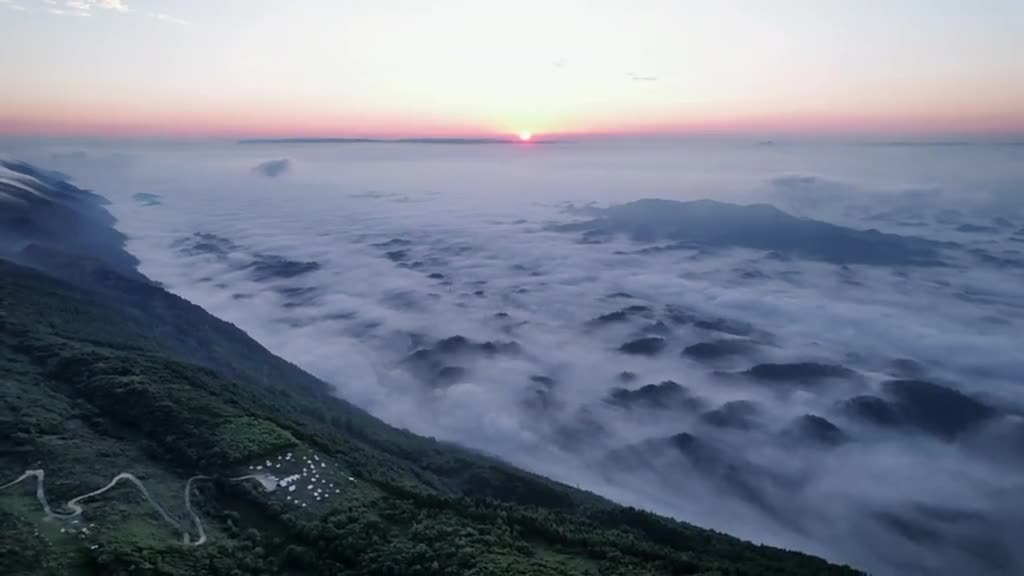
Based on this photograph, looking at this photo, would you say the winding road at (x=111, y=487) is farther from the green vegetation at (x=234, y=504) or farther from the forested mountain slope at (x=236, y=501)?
the green vegetation at (x=234, y=504)

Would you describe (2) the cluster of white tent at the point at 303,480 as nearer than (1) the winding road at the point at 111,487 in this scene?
No

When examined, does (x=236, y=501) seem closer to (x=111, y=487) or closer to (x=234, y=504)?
(x=234, y=504)

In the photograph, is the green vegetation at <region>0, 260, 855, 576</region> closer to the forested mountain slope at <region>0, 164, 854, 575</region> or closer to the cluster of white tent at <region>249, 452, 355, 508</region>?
the forested mountain slope at <region>0, 164, 854, 575</region>

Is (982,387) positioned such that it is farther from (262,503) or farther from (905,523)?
(262,503)

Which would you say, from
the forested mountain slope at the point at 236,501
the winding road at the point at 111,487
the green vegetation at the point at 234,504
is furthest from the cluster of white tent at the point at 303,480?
the winding road at the point at 111,487

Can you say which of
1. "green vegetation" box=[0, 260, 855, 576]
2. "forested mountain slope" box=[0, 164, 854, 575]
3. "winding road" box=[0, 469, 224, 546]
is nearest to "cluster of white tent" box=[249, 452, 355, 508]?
"forested mountain slope" box=[0, 164, 854, 575]

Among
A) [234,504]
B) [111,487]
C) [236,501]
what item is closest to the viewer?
Result: [111,487]

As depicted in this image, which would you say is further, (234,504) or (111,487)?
(234,504)

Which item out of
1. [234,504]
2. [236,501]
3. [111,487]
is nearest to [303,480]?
[236,501]

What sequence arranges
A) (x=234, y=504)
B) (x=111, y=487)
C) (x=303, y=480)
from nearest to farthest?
(x=111, y=487), (x=234, y=504), (x=303, y=480)
